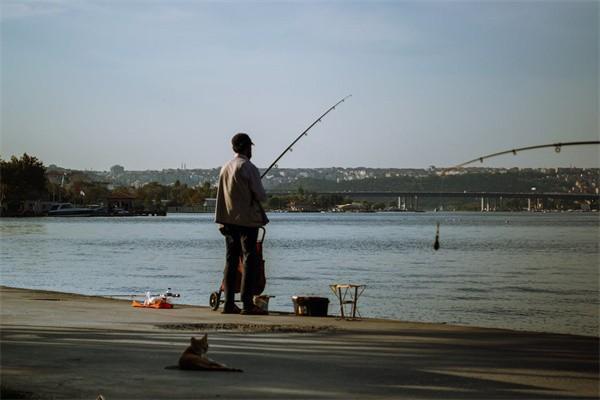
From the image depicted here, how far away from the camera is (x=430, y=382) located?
7898 mm

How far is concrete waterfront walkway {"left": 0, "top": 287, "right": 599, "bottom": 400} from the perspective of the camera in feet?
24.5

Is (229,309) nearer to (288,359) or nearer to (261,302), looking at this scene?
(261,302)

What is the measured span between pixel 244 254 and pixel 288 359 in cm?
431

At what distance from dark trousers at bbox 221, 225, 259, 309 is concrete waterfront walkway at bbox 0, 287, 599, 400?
56 cm

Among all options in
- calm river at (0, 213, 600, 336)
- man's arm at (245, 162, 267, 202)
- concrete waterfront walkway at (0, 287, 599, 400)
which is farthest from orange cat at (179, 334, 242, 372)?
calm river at (0, 213, 600, 336)

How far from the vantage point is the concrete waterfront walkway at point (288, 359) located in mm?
7477

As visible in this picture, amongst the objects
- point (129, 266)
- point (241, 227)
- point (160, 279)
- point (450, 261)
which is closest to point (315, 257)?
point (450, 261)

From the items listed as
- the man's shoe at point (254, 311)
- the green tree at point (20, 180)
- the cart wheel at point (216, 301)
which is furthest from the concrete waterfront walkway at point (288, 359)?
the green tree at point (20, 180)

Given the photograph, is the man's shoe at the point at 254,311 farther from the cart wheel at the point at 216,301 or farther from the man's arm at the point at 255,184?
the man's arm at the point at 255,184

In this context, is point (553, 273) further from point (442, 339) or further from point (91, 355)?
point (91, 355)

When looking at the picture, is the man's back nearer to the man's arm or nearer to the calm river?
the man's arm

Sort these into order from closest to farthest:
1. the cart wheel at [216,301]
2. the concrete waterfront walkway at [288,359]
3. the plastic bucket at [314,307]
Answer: the concrete waterfront walkway at [288,359]
the plastic bucket at [314,307]
the cart wheel at [216,301]

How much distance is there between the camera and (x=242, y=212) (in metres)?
13.2

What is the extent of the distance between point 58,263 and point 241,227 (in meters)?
32.5
